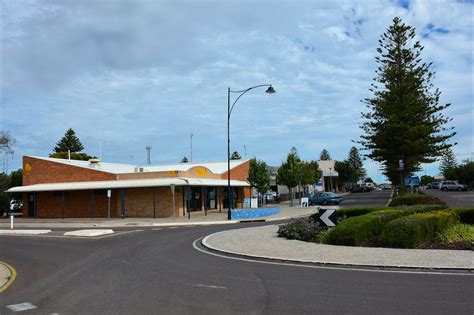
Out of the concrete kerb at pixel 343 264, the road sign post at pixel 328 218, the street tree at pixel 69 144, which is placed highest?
the street tree at pixel 69 144

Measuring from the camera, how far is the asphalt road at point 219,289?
23.2 ft

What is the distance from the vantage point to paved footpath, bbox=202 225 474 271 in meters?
10.6

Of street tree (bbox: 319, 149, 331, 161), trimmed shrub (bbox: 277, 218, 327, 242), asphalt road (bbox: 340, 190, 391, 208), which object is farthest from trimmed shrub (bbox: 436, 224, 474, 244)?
street tree (bbox: 319, 149, 331, 161)

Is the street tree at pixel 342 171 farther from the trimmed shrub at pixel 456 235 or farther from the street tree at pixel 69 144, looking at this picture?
the trimmed shrub at pixel 456 235

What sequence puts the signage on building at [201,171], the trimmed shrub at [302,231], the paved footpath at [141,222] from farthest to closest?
1. the signage on building at [201,171]
2. the paved footpath at [141,222]
3. the trimmed shrub at [302,231]

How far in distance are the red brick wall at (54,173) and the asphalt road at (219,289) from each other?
3035 cm

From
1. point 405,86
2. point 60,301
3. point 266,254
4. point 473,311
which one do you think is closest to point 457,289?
point 473,311

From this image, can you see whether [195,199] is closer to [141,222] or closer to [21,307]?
[141,222]

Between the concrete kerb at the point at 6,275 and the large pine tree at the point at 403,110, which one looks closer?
the concrete kerb at the point at 6,275

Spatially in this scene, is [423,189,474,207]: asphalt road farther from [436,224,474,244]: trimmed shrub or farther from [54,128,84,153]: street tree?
[54,128,84,153]: street tree

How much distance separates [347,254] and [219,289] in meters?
5.10

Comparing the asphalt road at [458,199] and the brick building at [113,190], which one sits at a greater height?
the brick building at [113,190]

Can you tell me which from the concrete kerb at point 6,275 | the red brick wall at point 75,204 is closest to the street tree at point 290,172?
the red brick wall at point 75,204

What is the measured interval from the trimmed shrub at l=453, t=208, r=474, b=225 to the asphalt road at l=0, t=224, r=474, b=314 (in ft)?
30.1
